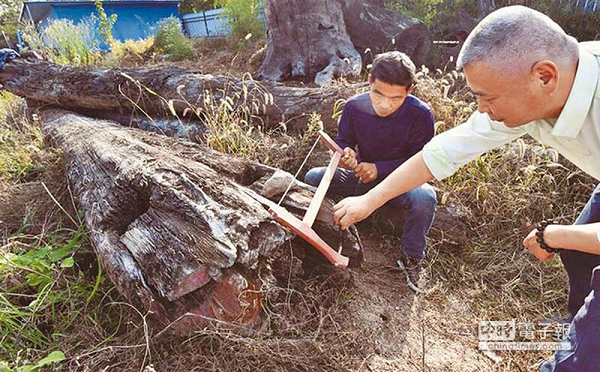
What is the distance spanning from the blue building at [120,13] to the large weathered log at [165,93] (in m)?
10.1

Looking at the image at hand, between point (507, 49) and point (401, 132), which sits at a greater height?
point (507, 49)

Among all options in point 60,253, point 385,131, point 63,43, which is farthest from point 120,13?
point 385,131

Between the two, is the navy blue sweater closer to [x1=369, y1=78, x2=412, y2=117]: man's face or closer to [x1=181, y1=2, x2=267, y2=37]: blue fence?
[x1=369, y1=78, x2=412, y2=117]: man's face

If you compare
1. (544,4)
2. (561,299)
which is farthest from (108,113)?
(544,4)

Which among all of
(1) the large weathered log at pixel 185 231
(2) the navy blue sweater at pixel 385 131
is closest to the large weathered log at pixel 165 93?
(2) the navy blue sweater at pixel 385 131

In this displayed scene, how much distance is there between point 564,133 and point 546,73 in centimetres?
27

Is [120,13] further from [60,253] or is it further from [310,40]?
[60,253]

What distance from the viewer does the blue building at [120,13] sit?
12547mm

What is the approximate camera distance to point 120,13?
1334 centimetres

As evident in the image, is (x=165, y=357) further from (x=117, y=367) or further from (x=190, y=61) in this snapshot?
(x=190, y=61)

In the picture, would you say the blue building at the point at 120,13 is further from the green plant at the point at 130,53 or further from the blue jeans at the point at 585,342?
the blue jeans at the point at 585,342

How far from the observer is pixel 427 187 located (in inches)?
87.7

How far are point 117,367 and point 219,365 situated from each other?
0.42m

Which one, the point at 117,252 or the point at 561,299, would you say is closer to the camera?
the point at 117,252
